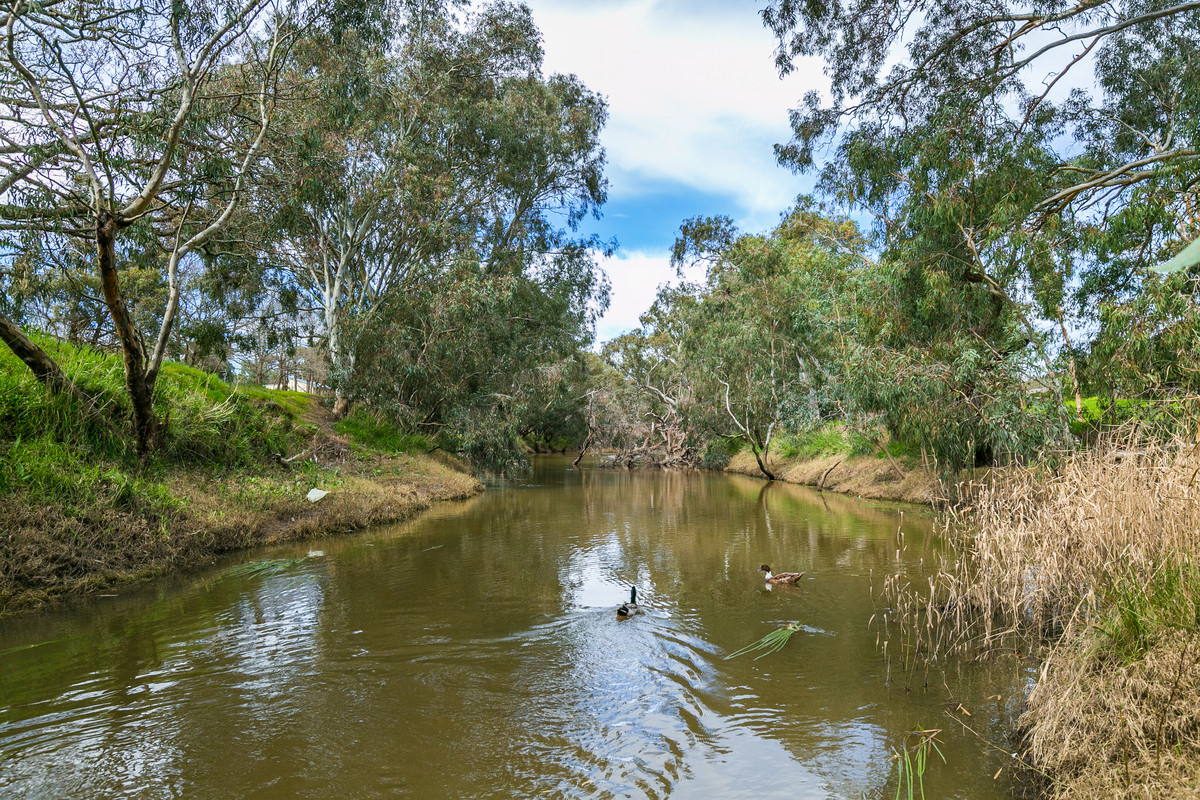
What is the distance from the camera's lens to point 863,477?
19.6 m

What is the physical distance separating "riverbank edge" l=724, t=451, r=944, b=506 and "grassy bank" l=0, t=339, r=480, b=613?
40.3ft

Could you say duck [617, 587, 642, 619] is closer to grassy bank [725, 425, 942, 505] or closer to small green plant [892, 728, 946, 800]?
small green plant [892, 728, 946, 800]

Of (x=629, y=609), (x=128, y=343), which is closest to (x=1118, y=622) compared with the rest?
(x=629, y=609)

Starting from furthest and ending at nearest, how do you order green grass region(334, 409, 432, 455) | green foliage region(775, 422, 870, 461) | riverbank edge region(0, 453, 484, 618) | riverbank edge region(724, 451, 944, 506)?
green foliage region(775, 422, 870, 461)
green grass region(334, 409, 432, 455)
riverbank edge region(724, 451, 944, 506)
riverbank edge region(0, 453, 484, 618)

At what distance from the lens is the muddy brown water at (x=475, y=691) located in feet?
12.1

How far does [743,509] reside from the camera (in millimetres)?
16266

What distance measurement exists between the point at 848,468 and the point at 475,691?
60.0ft

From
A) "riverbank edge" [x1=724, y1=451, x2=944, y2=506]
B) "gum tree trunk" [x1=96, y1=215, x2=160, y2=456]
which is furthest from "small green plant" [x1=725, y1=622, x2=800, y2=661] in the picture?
"riverbank edge" [x1=724, y1=451, x2=944, y2=506]

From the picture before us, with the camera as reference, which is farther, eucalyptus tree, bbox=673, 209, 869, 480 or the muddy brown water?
eucalyptus tree, bbox=673, 209, 869, 480

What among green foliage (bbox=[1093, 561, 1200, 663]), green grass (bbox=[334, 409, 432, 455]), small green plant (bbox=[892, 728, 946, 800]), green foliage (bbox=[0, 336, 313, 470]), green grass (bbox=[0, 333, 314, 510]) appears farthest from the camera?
green grass (bbox=[334, 409, 432, 455])

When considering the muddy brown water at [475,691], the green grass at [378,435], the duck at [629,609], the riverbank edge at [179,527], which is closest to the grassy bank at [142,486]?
the riverbank edge at [179,527]

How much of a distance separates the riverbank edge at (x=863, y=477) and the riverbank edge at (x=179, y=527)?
1162 cm

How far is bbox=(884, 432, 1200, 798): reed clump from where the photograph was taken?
2928 millimetres

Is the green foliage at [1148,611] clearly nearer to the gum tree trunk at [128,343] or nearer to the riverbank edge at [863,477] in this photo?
the gum tree trunk at [128,343]
